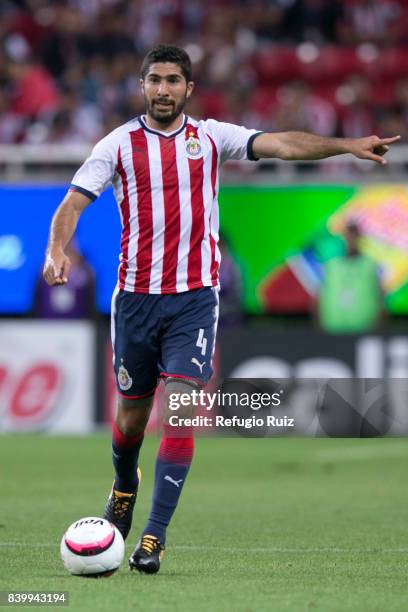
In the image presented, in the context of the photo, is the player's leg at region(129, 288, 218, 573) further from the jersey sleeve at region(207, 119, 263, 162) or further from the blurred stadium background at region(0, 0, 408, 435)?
the blurred stadium background at region(0, 0, 408, 435)

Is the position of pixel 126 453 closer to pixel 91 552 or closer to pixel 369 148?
pixel 91 552

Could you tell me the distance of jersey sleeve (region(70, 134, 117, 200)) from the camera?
6.17 metres

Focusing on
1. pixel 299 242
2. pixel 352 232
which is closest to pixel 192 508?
pixel 352 232

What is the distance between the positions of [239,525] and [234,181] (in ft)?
25.9

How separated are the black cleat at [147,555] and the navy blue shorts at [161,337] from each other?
2.44 feet

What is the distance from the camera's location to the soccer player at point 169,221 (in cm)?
622

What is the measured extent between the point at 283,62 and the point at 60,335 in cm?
583

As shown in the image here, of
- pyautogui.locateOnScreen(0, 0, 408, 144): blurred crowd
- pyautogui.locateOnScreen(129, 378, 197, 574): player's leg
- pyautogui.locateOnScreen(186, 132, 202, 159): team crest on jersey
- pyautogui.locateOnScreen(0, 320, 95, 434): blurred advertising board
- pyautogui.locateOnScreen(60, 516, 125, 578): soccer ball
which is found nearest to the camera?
pyautogui.locateOnScreen(60, 516, 125, 578): soccer ball

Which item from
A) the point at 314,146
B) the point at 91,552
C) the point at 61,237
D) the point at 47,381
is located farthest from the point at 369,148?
the point at 47,381

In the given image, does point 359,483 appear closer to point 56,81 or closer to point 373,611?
point 373,611

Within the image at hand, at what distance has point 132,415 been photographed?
21.5 feet

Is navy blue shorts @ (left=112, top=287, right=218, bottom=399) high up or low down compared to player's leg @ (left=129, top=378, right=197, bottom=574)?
up

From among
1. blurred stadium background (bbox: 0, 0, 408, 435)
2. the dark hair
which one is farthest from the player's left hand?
blurred stadium background (bbox: 0, 0, 408, 435)

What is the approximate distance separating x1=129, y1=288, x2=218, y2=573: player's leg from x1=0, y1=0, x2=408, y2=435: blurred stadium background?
803 cm
